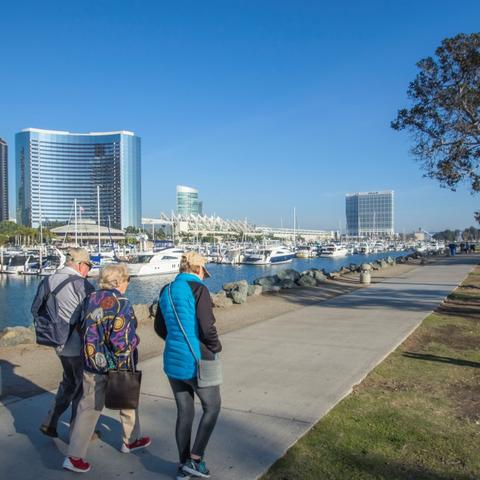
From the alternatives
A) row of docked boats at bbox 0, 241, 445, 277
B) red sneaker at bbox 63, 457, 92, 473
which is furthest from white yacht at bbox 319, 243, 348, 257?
red sneaker at bbox 63, 457, 92, 473

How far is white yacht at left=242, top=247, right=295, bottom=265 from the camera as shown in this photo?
6901 cm

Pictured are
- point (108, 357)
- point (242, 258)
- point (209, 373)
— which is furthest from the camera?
point (242, 258)

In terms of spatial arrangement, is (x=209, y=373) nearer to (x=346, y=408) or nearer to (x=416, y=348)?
(x=346, y=408)

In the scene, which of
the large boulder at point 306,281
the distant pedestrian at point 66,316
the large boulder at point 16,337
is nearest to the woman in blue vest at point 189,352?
the distant pedestrian at point 66,316

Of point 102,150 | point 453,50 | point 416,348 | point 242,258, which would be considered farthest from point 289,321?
point 102,150

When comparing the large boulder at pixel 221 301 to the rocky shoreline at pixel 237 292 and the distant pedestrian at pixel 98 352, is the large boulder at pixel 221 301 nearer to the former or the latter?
the rocky shoreline at pixel 237 292

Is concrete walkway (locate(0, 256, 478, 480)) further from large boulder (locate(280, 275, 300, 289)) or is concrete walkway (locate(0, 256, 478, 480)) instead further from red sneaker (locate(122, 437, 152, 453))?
large boulder (locate(280, 275, 300, 289))

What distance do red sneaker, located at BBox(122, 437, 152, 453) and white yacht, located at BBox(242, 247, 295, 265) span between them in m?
64.3

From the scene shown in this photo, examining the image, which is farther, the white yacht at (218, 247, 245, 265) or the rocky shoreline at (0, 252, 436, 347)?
the white yacht at (218, 247, 245, 265)

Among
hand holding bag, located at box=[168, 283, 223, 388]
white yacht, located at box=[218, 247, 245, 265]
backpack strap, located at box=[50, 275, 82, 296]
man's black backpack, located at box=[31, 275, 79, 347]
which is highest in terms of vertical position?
backpack strap, located at box=[50, 275, 82, 296]

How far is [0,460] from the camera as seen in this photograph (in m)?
4.16

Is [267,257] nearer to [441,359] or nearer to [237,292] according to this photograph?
[237,292]

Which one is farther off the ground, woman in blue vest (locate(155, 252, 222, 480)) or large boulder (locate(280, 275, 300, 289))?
woman in blue vest (locate(155, 252, 222, 480))

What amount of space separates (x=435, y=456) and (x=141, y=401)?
3099mm
